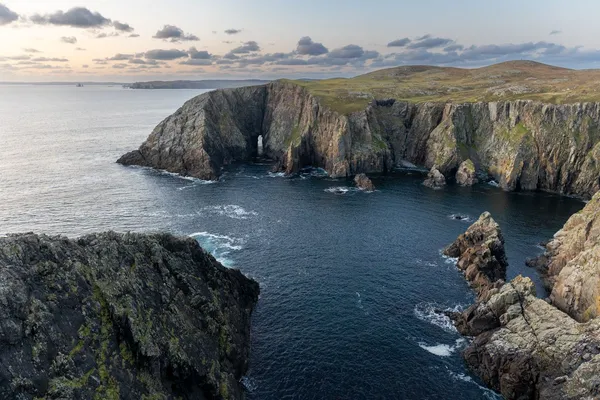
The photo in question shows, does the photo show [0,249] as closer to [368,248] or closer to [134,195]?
[368,248]

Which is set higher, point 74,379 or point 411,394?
point 74,379

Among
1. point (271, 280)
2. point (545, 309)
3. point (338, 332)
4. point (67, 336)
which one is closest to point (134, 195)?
point (271, 280)

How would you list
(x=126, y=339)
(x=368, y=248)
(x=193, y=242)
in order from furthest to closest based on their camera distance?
(x=368, y=248) < (x=193, y=242) < (x=126, y=339)

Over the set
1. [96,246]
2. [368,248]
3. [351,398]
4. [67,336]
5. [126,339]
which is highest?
[96,246]

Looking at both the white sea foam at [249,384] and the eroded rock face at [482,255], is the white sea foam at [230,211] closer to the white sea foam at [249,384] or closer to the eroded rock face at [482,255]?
the eroded rock face at [482,255]

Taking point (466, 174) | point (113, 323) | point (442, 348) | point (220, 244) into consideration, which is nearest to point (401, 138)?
point (466, 174)

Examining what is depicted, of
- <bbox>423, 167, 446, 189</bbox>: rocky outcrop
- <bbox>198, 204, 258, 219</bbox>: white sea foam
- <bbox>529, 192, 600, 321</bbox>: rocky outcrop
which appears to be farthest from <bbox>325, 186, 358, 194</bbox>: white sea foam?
<bbox>529, 192, 600, 321</bbox>: rocky outcrop

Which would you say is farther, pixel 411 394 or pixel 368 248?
pixel 368 248

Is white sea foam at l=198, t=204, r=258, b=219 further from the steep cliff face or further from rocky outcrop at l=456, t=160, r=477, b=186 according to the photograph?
rocky outcrop at l=456, t=160, r=477, b=186
